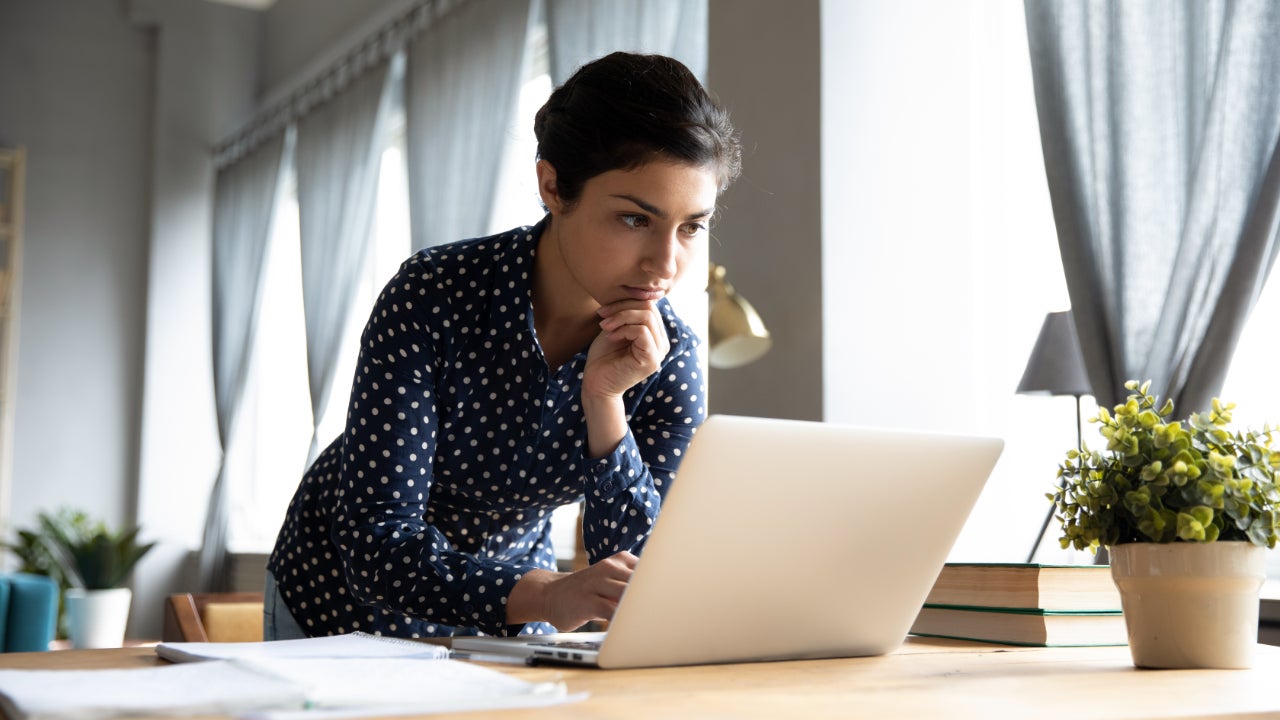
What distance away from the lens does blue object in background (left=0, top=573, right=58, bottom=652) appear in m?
3.13

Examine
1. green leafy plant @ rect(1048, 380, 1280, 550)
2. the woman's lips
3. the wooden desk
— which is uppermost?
the woman's lips

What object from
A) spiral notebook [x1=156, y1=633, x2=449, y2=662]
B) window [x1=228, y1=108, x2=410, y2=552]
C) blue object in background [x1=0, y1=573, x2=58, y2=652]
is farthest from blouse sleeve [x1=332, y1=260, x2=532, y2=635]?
window [x1=228, y1=108, x2=410, y2=552]

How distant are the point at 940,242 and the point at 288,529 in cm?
172

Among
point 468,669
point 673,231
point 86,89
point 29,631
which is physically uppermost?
point 86,89

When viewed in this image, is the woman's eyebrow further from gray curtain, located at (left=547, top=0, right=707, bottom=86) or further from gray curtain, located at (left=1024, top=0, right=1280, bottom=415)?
gray curtain, located at (left=547, top=0, right=707, bottom=86)

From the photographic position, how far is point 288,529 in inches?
63.6

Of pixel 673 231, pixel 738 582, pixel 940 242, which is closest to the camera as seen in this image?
pixel 738 582

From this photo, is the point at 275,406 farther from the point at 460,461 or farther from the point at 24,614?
the point at 460,461

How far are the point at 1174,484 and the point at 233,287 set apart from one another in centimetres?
553

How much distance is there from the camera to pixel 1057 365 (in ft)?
7.46

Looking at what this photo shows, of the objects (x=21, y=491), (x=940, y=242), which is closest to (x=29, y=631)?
(x=940, y=242)

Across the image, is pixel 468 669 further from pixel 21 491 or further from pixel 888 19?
pixel 21 491

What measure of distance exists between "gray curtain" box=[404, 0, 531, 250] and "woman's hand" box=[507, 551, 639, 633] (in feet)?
9.24

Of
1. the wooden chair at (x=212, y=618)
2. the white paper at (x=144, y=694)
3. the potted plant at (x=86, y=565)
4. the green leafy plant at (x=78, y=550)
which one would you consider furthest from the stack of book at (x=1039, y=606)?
the green leafy plant at (x=78, y=550)
